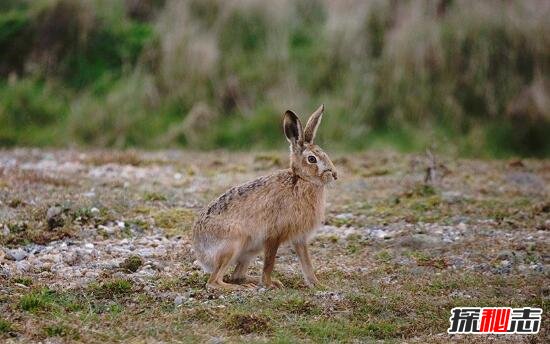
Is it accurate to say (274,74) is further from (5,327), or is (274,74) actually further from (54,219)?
(5,327)

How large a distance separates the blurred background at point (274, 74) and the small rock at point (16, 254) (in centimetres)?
810

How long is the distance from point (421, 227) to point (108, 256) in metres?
3.44

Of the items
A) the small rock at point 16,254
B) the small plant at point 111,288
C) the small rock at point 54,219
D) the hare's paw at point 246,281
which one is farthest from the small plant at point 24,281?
the small rock at point 54,219

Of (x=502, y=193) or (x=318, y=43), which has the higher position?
(x=318, y=43)

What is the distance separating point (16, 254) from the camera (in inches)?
342

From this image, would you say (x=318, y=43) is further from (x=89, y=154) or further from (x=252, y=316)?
(x=252, y=316)

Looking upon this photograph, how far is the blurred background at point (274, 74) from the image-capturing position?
1698 cm

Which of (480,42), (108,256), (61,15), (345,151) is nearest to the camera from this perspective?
(108,256)

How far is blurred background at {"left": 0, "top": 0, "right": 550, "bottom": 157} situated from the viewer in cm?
1698

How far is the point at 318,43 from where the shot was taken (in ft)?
61.6

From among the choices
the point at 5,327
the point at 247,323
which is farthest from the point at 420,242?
the point at 5,327

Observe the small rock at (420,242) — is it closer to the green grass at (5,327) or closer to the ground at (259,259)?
the ground at (259,259)

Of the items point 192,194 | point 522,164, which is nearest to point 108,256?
point 192,194

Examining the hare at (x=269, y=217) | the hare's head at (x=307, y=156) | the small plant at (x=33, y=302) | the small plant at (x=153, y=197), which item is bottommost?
the small plant at (x=153, y=197)
